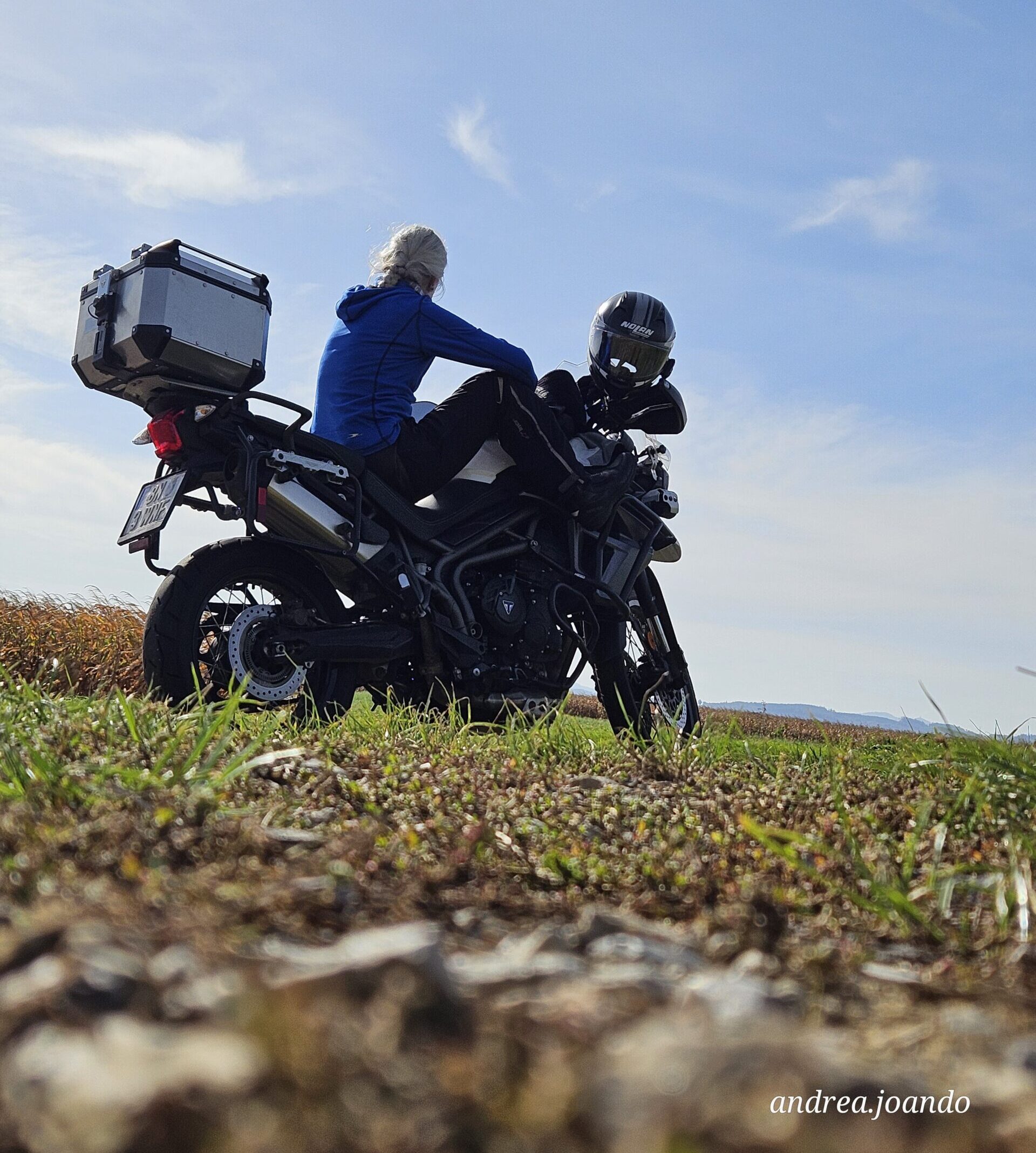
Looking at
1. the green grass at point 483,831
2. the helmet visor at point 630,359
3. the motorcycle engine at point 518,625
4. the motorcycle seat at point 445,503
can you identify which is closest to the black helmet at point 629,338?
the helmet visor at point 630,359

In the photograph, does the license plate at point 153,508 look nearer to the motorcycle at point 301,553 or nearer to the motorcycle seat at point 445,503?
the motorcycle at point 301,553

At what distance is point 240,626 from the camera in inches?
202

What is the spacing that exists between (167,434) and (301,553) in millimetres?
835

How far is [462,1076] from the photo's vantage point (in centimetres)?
89

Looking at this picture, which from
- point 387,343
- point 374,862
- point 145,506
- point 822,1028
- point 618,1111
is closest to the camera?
point 618,1111

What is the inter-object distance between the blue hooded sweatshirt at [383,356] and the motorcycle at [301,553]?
38 centimetres

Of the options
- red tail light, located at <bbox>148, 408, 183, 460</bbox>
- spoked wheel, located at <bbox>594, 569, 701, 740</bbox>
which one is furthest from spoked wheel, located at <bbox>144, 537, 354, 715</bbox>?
spoked wheel, located at <bbox>594, 569, 701, 740</bbox>

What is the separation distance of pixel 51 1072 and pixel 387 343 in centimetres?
552

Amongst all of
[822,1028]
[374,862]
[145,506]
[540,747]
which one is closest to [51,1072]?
[822,1028]

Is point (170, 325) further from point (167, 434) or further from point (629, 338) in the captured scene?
point (629, 338)

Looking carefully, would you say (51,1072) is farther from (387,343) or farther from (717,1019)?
(387,343)

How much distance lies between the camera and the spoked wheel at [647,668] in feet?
23.0

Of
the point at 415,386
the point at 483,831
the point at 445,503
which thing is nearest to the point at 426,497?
the point at 445,503

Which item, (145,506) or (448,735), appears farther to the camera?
(145,506)
